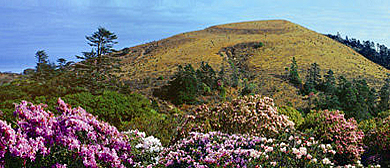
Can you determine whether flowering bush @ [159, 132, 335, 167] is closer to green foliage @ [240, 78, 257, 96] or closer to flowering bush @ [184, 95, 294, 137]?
flowering bush @ [184, 95, 294, 137]

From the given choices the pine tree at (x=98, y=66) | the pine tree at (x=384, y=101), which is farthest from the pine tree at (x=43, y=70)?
the pine tree at (x=384, y=101)

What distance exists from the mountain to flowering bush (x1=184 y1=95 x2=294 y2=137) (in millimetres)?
25613

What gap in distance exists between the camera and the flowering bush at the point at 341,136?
5.43 metres

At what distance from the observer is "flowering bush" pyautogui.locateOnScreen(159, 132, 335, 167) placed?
3.38 metres

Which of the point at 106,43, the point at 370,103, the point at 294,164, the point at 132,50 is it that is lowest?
the point at 370,103

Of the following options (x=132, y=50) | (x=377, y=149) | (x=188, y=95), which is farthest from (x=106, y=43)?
(x=132, y=50)

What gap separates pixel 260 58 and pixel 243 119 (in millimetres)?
51328

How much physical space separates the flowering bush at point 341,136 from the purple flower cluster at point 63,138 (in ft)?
12.5

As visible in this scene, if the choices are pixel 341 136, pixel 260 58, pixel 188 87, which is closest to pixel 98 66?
pixel 188 87

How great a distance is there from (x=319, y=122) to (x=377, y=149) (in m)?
1.21

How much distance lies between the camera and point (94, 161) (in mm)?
3389

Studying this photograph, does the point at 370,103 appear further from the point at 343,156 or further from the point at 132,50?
the point at 132,50

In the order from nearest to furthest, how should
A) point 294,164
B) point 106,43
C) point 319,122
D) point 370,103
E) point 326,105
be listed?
point 294,164 < point 319,122 < point 106,43 < point 326,105 < point 370,103

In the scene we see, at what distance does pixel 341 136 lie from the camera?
5617mm
